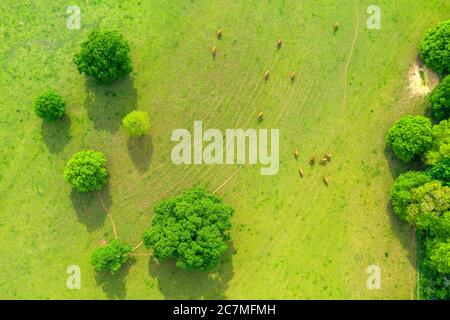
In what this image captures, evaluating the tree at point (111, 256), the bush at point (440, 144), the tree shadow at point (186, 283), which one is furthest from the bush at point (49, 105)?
the bush at point (440, 144)

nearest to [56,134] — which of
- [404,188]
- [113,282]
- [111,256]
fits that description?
[111,256]

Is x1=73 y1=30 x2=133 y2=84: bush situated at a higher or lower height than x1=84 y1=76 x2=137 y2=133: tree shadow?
higher

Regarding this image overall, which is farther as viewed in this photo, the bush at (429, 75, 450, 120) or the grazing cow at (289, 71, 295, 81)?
the grazing cow at (289, 71, 295, 81)

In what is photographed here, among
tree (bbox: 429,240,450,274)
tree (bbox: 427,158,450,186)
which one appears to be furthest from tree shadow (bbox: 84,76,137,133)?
tree (bbox: 429,240,450,274)

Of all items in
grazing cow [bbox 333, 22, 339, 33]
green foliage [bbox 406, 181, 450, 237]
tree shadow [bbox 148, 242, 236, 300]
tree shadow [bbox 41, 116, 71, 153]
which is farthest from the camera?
grazing cow [bbox 333, 22, 339, 33]

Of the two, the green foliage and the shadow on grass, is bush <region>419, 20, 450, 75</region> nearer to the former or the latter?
the green foliage

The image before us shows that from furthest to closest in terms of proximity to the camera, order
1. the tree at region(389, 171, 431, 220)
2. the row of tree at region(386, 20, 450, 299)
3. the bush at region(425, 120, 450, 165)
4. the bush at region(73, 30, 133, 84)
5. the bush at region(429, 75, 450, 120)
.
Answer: the bush at region(429, 75, 450, 120) < the tree at region(389, 171, 431, 220) < the bush at region(73, 30, 133, 84) < the bush at region(425, 120, 450, 165) < the row of tree at region(386, 20, 450, 299)

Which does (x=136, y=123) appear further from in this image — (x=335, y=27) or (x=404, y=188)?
(x=404, y=188)
